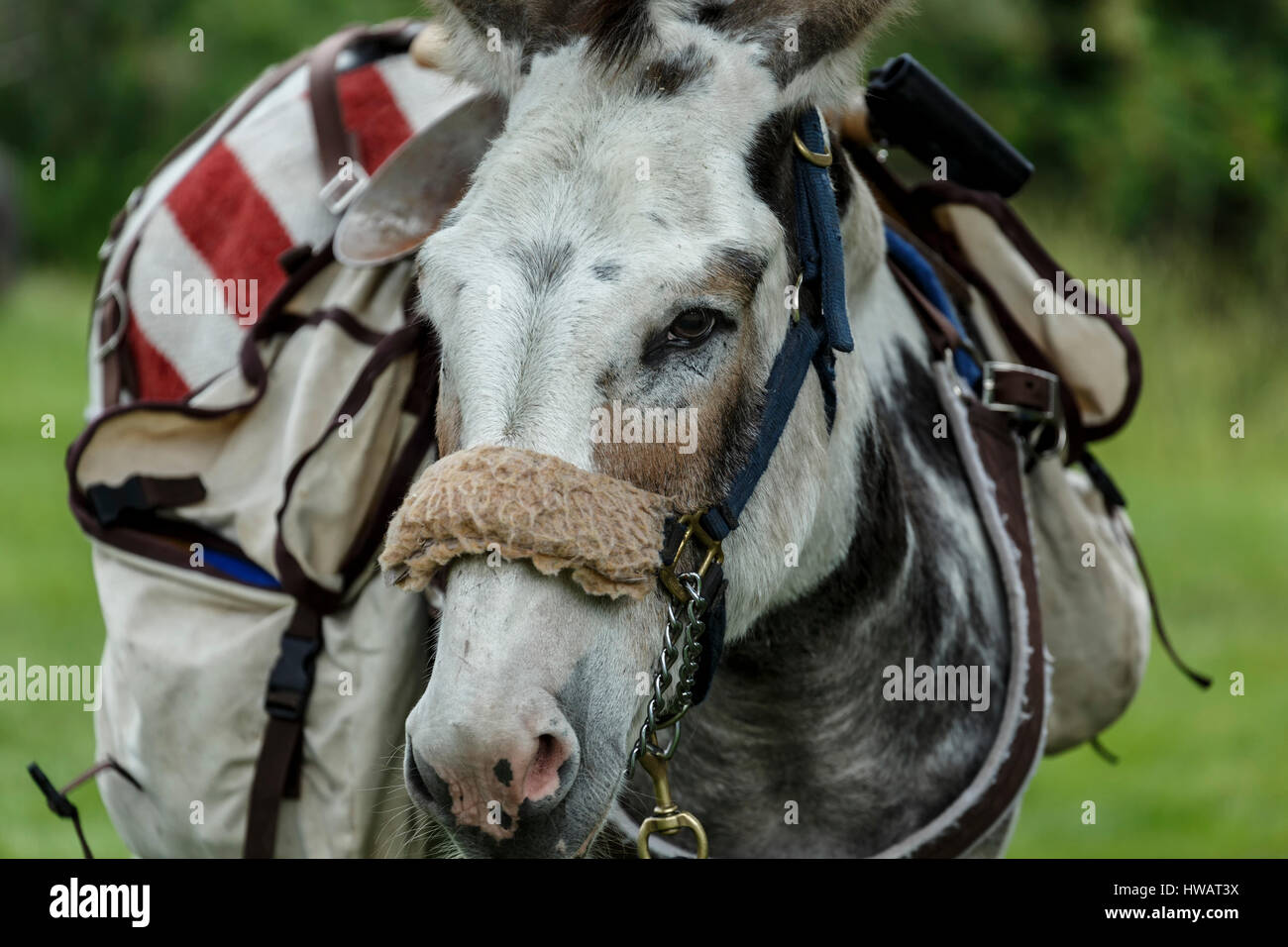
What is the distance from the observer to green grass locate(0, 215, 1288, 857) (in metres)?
6.20

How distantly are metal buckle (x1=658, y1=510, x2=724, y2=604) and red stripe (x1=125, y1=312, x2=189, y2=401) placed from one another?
1691mm

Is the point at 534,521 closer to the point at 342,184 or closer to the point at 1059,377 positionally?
the point at 342,184

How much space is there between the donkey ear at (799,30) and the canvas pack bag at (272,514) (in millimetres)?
690

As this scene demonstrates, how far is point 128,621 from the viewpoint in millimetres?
3049

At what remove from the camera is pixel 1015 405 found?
3.24m

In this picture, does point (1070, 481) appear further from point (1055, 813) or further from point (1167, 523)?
point (1167, 523)

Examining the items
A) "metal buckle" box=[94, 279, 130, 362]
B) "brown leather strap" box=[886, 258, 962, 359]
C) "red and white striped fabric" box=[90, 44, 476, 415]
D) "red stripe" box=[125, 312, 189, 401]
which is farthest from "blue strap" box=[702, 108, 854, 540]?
"metal buckle" box=[94, 279, 130, 362]

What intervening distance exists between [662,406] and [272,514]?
1193mm

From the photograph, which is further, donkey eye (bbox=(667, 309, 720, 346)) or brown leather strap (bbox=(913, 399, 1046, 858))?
brown leather strap (bbox=(913, 399, 1046, 858))

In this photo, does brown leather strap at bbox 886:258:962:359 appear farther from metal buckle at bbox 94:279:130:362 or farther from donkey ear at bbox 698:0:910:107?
metal buckle at bbox 94:279:130:362

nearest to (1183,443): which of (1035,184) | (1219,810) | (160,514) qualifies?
(1219,810)

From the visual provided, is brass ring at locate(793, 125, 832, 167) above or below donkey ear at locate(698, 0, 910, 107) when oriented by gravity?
below

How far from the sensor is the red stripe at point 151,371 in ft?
11.4

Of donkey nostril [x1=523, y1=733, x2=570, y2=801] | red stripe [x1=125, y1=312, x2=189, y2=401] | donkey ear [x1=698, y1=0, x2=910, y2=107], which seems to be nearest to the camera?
donkey nostril [x1=523, y1=733, x2=570, y2=801]
